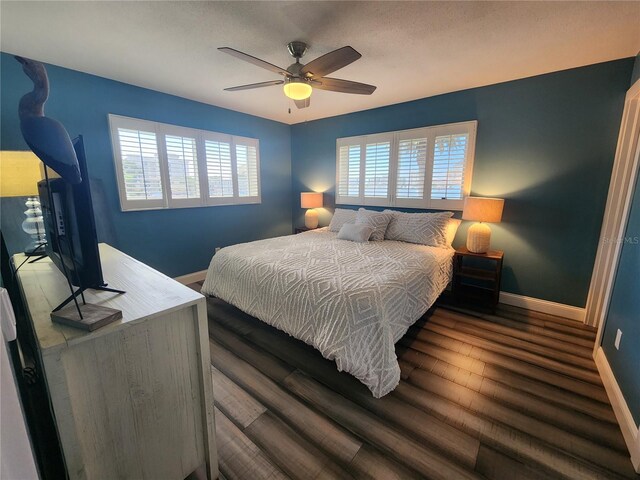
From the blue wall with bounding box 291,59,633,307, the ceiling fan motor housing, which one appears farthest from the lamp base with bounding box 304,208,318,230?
the ceiling fan motor housing

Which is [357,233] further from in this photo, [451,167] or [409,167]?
[451,167]

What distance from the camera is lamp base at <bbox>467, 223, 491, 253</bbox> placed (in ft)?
9.43

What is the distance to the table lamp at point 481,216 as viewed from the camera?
109 inches

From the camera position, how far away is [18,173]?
5.91 feet

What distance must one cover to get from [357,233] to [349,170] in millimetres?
1386

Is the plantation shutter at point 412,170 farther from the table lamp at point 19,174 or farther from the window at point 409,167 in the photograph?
the table lamp at point 19,174

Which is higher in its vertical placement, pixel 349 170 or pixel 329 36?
pixel 329 36

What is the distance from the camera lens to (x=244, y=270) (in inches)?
97.0

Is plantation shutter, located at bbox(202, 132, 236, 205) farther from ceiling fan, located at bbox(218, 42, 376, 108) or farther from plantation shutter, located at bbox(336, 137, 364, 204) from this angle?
ceiling fan, located at bbox(218, 42, 376, 108)

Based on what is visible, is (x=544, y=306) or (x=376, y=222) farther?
(x=376, y=222)

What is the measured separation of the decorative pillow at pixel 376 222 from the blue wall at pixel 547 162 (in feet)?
3.08

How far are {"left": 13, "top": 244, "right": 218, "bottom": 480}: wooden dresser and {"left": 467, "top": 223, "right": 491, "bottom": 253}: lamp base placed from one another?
9.25ft

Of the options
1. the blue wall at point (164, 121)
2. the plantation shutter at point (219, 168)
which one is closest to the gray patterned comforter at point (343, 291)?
the blue wall at point (164, 121)

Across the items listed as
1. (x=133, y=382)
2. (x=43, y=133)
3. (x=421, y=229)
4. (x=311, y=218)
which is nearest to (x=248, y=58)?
(x=43, y=133)
